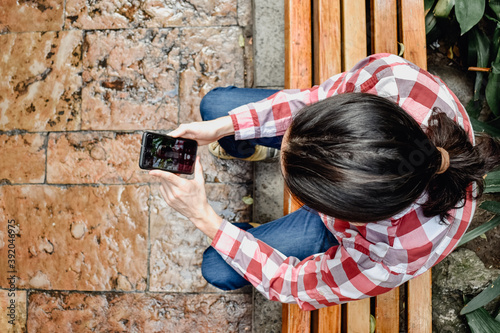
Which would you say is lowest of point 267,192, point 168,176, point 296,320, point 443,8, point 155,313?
point 155,313

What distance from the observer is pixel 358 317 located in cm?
128

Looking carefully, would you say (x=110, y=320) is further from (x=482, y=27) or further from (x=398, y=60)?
(x=482, y=27)

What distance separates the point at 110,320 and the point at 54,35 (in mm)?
1608

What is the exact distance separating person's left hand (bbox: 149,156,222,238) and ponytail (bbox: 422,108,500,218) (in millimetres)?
673

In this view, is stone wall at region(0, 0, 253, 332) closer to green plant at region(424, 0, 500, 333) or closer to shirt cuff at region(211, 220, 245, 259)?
shirt cuff at region(211, 220, 245, 259)

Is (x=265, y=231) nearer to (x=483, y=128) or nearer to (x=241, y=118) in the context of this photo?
(x=241, y=118)

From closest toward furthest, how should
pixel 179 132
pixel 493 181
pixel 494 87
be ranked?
pixel 179 132
pixel 493 181
pixel 494 87

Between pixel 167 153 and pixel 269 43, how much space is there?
1.01 metres

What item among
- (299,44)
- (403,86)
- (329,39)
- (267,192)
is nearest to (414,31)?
(329,39)

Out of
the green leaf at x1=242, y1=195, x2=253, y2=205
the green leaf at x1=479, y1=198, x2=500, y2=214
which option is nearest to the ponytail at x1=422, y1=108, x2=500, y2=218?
the green leaf at x1=479, y1=198, x2=500, y2=214

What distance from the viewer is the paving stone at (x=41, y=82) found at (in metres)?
1.81

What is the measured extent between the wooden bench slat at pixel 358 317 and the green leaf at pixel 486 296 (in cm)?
54

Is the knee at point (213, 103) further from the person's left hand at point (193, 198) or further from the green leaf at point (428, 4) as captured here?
the green leaf at point (428, 4)

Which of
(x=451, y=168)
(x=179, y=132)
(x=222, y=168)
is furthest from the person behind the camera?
(x=222, y=168)
